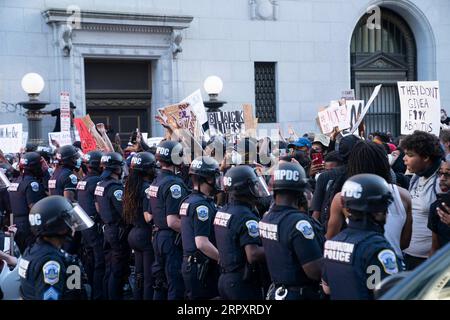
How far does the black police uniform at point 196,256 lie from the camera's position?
20.9ft

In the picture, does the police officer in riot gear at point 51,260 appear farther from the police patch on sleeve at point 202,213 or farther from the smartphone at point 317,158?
the smartphone at point 317,158

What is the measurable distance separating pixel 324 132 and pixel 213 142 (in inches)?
102

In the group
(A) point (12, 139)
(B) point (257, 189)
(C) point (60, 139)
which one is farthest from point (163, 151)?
(A) point (12, 139)

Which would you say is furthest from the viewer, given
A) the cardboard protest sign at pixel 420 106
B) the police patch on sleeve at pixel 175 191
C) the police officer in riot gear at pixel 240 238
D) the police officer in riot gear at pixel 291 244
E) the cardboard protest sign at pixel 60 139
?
the cardboard protest sign at pixel 60 139

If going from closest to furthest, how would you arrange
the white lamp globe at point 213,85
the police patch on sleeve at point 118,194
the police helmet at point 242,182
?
the police helmet at point 242,182 → the police patch on sleeve at point 118,194 → the white lamp globe at point 213,85

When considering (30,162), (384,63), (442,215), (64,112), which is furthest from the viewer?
(384,63)

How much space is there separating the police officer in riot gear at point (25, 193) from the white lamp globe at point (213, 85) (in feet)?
20.5

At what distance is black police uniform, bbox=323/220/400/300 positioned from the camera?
4062 mm

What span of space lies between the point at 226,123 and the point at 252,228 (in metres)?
7.46

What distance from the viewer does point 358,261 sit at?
4102mm

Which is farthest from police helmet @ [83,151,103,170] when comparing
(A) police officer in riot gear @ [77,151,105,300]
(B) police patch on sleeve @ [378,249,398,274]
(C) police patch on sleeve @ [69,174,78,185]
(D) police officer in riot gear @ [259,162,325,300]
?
(B) police patch on sleeve @ [378,249,398,274]

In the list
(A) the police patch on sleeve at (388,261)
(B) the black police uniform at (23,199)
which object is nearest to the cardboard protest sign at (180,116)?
(B) the black police uniform at (23,199)

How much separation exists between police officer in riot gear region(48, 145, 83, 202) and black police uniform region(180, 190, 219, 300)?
2.93 metres

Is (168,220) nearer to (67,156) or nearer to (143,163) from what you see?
(143,163)
